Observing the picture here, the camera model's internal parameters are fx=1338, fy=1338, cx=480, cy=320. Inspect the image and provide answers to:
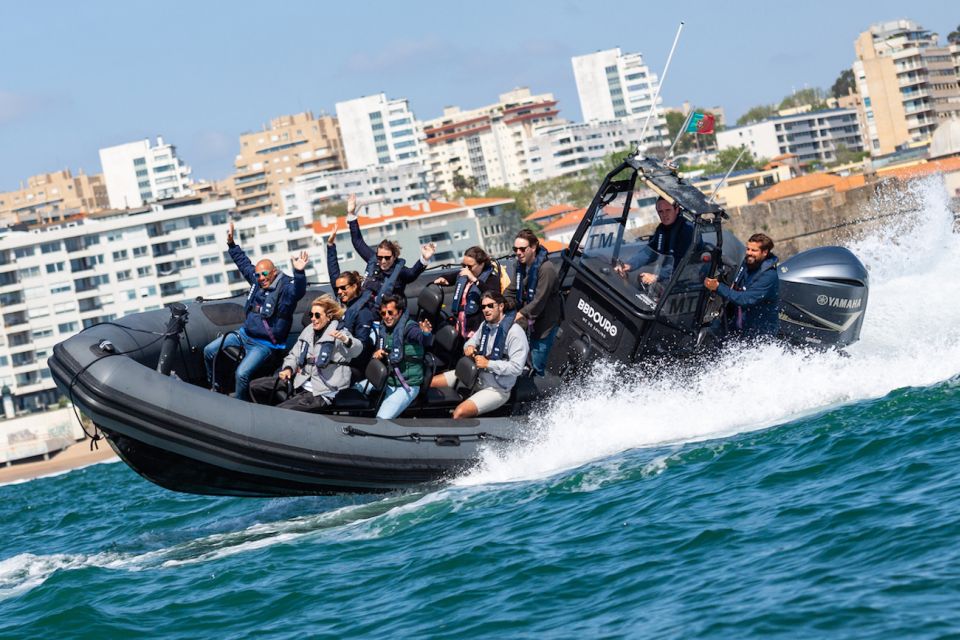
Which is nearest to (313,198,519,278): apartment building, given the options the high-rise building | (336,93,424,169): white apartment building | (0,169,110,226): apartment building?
the high-rise building

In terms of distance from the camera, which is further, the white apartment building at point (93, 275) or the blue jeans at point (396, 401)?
the white apartment building at point (93, 275)

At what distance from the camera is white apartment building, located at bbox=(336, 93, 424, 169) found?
491ft

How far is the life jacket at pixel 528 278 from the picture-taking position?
9.44m

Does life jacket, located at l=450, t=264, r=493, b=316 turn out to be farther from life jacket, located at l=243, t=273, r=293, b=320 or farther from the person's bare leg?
life jacket, located at l=243, t=273, r=293, b=320

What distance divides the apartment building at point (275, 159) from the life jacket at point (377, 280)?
132474 mm

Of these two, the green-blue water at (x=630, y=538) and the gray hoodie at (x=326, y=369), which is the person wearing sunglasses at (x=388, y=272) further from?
the green-blue water at (x=630, y=538)

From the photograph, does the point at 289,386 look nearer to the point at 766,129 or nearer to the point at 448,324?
the point at 448,324

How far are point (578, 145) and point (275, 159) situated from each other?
3325 cm

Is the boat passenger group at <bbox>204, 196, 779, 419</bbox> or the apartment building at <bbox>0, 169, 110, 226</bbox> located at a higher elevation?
the apartment building at <bbox>0, 169, 110, 226</bbox>

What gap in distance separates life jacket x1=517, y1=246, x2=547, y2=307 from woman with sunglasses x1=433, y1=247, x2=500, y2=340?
0.16 m

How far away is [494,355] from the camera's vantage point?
9.12 metres

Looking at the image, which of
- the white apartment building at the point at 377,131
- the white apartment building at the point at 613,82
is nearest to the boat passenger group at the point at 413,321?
the white apartment building at the point at 377,131

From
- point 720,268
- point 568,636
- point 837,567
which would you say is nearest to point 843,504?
point 837,567

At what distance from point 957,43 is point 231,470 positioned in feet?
380
